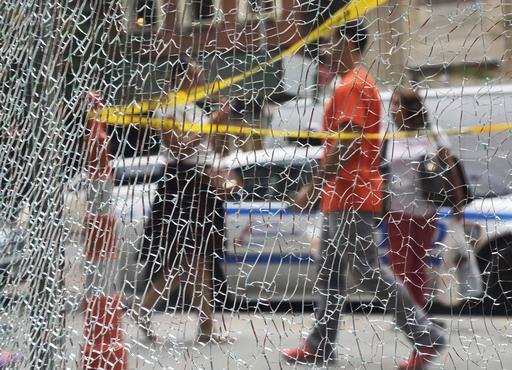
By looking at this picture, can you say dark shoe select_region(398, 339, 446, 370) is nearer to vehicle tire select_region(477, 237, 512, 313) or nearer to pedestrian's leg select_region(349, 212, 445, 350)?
pedestrian's leg select_region(349, 212, 445, 350)

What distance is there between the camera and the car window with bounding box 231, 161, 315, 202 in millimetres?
1555

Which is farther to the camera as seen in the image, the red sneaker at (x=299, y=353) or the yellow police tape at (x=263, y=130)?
the red sneaker at (x=299, y=353)

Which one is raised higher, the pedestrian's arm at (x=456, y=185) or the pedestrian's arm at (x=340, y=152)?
the pedestrian's arm at (x=340, y=152)

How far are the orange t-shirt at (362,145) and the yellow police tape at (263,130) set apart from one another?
17mm

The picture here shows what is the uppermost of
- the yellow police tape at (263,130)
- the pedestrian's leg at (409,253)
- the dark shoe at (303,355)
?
the yellow police tape at (263,130)

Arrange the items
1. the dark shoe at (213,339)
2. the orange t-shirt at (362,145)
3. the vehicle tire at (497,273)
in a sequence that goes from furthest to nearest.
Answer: the dark shoe at (213,339) → the orange t-shirt at (362,145) → the vehicle tire at (497,273)

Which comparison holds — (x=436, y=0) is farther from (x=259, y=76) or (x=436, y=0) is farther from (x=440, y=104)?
(x=259, y=76)

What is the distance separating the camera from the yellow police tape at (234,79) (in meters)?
1.49

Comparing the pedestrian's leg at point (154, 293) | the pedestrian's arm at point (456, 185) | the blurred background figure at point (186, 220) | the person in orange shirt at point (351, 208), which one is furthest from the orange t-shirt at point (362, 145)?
the pedestrian's leg at point (154, 293)

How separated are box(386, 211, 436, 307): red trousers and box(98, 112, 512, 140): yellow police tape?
0.13 metres

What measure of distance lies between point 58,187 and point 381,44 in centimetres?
78

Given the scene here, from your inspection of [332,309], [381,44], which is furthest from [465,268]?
[381,44]

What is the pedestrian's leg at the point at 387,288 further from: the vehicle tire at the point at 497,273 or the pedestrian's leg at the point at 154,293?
the pedestrian's leg at the point at 154,293

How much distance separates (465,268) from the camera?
140cm
